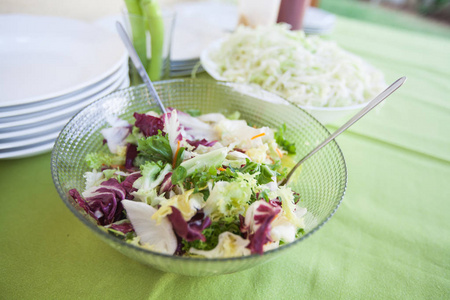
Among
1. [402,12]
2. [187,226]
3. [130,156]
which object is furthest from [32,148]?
[402,12]

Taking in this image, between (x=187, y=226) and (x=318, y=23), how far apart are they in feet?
6.87

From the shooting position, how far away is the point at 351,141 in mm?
1367

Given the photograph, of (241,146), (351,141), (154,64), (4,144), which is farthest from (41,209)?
(351,141)

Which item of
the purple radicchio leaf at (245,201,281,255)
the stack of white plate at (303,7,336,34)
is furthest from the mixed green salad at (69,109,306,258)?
the stack of white plate at (303,7,336,34)

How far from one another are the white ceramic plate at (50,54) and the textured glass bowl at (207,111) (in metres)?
0.19

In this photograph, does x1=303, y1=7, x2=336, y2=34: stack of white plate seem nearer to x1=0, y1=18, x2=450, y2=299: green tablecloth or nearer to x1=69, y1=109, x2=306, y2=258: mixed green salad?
x1=0, y1=18, x2=450, y2=299: green tablecloth

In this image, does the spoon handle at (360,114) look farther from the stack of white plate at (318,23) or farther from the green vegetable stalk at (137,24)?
the stack of white plate at (318,23)

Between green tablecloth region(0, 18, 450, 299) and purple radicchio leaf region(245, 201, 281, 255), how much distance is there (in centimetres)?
21

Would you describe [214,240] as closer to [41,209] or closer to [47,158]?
[41,209]

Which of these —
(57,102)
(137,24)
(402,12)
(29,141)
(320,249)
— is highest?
(137,24)

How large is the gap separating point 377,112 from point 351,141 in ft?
0.95

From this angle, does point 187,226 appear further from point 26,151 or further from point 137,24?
point 137,24

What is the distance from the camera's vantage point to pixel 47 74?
122 centimetres

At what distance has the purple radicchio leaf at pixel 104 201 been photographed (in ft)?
2.38
